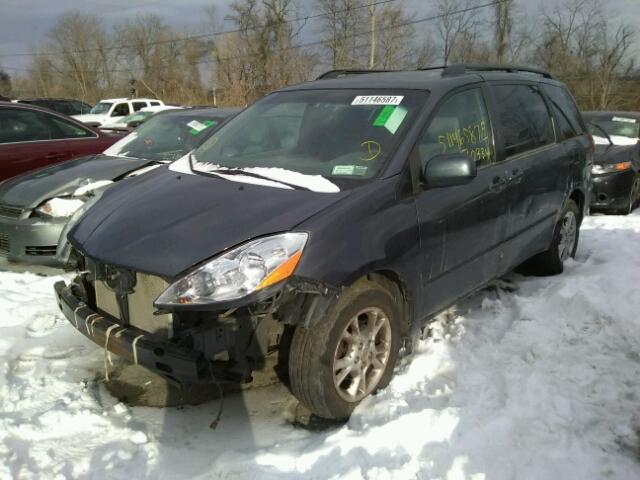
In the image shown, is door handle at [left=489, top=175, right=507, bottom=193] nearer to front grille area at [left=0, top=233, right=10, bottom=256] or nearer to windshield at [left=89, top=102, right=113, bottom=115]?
front grille area at [left=0, top=233, right=10, bottom=256]

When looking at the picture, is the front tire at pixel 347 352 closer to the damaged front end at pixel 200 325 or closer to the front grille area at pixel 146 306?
the damaged front end at pixel 200 325

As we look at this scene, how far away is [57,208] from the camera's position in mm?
5020

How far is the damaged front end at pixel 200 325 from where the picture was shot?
2.42 metres

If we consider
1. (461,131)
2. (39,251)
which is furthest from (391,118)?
(39,251)

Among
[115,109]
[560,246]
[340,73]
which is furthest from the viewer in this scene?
[115,109]

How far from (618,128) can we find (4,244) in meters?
9.11

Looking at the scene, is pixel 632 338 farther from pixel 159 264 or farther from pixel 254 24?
pixel 254 24

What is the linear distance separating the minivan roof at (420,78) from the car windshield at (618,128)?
5.18m

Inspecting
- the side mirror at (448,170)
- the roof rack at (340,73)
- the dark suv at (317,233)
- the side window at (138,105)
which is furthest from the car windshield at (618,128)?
the side window at (138,105)

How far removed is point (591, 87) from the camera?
1144 inches

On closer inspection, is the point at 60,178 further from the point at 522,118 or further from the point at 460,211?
the point at 522,118

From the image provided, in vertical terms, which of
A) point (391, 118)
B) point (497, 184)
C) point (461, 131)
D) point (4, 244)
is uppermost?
point (391, 118)

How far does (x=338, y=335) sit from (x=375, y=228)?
56cm

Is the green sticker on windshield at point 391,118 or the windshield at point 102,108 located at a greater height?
the green sticker on windshield at point 391,118
